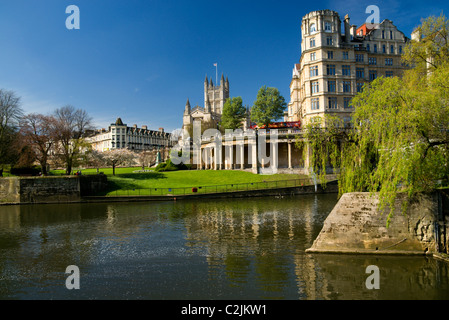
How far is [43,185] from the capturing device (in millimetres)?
44000

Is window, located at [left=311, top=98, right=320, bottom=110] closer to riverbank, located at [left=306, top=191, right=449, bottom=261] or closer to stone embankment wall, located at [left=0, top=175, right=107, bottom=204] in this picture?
stone embankment wall, located at [left=0, top=175, right=107, bottom=204]

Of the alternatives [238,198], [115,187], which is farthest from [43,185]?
[238,198]

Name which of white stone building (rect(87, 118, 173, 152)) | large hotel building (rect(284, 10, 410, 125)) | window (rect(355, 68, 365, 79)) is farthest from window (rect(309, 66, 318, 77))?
white stone building (rect(87, 118, 173, 152))

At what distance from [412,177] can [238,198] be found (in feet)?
97.2

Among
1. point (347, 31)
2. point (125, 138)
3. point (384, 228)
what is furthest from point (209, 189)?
point (125, 138)

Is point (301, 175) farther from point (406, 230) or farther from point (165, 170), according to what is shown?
point (406, 230)

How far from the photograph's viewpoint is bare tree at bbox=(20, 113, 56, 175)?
50.0 metres

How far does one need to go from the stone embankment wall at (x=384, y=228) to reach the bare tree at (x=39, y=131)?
51751 mm

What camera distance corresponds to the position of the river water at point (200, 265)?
424 inches

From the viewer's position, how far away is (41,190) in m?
44.0

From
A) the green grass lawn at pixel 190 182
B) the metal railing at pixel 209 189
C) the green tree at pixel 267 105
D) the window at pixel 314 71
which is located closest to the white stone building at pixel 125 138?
the green tree at pixel 267 105

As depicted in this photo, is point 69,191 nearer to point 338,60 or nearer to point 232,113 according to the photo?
point 338,60

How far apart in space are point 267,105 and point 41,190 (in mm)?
51820

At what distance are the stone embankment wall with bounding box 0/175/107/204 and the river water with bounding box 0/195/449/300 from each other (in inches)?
866
